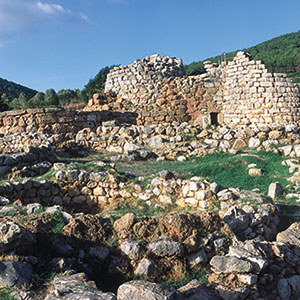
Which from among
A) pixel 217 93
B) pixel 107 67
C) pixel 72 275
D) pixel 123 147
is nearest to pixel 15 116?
pixel 123 147

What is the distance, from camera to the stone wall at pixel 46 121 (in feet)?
44.4

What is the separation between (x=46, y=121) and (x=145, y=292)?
11.6 meters

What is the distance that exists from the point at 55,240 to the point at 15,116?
35.1 ft

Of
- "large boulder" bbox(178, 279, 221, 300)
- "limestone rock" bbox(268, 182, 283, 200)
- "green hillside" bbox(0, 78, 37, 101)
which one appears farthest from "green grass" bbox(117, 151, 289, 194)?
"green hillside" bbox(0, 78, 37, 101)

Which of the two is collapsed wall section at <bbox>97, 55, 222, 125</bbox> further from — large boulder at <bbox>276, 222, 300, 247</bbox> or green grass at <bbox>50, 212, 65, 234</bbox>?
green grass at <bbox>50, 212, 65, 234</bbox>

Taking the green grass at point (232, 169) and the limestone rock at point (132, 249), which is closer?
the limestone rock at point (132, 249)

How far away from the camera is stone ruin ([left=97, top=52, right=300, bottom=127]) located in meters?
13.5

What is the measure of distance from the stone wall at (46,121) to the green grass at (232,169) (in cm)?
436

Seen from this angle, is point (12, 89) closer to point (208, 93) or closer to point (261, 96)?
point (208, 93)

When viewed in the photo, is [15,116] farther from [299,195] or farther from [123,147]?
[299,195]

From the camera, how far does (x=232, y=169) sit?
923 cm

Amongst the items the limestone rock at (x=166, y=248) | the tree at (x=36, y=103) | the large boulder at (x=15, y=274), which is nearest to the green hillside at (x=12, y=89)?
the tree at (x=36, y=103)

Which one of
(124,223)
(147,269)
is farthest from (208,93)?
(147,269)

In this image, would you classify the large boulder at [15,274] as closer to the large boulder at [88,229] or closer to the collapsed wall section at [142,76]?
the large boulder at [88,229]
